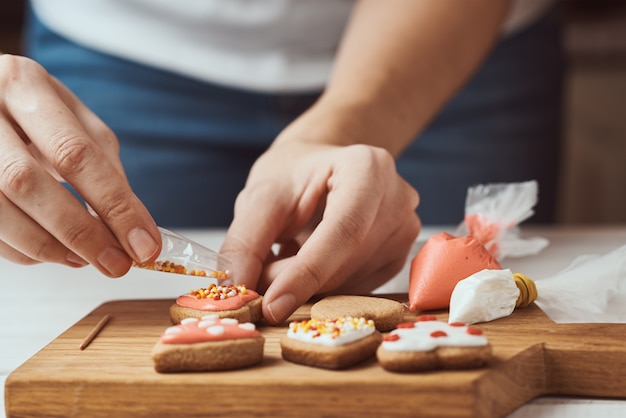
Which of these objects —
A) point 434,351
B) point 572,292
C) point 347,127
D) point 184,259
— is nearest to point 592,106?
point 347,127

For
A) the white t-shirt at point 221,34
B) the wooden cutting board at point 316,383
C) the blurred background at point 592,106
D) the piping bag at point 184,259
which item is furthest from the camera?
the blurred background at point 592,106

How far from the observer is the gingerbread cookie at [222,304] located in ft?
2.89

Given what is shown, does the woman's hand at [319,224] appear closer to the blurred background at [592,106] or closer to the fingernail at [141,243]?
the fingernail at [141,243]

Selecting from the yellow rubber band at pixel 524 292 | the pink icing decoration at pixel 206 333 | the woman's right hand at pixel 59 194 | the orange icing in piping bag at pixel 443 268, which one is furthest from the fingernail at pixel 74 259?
the yellow rubber band at pixel 524 292

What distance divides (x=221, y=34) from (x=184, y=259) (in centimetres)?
79

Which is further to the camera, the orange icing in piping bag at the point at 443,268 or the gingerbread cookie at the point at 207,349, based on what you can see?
the orange icing in piping bag at the point at 443,268

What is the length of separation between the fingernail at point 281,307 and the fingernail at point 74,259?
0.81 ft

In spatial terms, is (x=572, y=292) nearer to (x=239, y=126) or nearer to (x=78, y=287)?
(x=78, y=287)

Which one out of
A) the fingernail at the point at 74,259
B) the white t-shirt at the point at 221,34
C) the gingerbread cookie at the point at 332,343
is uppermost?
the white t-shirt at the point at 221,34

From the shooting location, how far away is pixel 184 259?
98cm

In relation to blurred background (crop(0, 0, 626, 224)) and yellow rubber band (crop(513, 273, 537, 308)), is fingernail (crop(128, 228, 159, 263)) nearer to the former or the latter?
yellow rubber band (crop(513, 273, 537, 308))

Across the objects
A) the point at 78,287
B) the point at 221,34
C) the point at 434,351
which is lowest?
the point at 78,287

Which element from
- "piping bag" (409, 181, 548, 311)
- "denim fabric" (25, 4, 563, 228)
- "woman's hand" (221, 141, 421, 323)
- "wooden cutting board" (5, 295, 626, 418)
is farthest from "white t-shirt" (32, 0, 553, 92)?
"wooden cutting board" (5, 295, 626, 418)

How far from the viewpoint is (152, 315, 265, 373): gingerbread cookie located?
72cm
